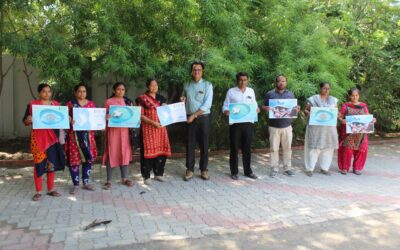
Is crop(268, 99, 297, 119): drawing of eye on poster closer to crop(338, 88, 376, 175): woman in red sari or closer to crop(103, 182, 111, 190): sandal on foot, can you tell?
crop(338, 88, 376, 175): woman in red sari

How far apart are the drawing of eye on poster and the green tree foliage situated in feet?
1.00

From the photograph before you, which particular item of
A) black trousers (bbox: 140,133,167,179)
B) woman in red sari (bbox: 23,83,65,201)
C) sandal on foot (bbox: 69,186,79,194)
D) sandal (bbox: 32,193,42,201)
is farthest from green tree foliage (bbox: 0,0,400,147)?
sandal (bbox: 32,193,42,201)

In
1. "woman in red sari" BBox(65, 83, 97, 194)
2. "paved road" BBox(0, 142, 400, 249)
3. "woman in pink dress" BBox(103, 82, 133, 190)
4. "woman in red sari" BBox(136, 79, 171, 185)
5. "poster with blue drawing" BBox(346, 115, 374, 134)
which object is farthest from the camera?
"poster with blue drawing" BBox(346, 115, 374, 134)

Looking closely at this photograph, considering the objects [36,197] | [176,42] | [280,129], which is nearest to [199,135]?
[280,129]

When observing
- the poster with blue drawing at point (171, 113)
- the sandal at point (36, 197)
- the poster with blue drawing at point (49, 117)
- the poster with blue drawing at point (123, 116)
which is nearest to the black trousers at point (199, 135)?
the poster with blue drawing at point (171, 113)

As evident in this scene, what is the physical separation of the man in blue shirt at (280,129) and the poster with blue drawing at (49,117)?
3.29 m

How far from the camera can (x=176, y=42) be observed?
6160mm

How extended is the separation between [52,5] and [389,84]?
8366 mm

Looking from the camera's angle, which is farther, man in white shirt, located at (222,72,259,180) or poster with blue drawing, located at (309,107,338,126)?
poster with blue drawing, located at (309,107,338,126)

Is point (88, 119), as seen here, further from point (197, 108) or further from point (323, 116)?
point (323, 116)

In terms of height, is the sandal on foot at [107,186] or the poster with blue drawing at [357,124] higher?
the poster with blue drawing at [357,124]

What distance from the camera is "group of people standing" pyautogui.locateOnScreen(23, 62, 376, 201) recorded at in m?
5.49

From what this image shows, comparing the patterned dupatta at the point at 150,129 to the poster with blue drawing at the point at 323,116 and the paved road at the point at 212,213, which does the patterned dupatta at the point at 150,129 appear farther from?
the poster with blue drawing at the point at 323,116

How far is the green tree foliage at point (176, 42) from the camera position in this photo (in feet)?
19.2
